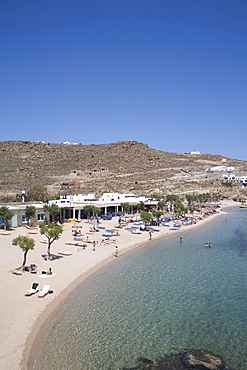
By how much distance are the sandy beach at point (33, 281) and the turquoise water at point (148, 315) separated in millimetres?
723

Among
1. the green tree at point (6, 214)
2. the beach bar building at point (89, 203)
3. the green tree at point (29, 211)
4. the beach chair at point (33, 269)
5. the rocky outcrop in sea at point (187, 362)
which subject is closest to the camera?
the rocky outcrop in sea at point (187, 362)

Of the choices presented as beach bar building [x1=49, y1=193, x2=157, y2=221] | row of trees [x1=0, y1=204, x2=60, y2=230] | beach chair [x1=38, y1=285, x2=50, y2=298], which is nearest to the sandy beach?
beach chair [x1=38, y1=285, x2=50, y2=298]

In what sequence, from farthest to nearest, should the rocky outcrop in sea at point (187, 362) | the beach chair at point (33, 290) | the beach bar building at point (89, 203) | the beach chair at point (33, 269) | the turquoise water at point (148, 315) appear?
the beach bar building at point (89, 203), the beach chair at point (33, 269), the beach chair at point (33, 290), the turquoise water at point (148, 315), the rocky outcrop in sea at point (187, 362)

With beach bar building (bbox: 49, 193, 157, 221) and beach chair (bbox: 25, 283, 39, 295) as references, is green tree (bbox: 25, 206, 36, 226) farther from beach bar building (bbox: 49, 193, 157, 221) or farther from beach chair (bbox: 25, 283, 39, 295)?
beach chair (bbox: 25, 283, 39, 295)

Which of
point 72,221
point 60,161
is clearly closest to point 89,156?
point 60,161

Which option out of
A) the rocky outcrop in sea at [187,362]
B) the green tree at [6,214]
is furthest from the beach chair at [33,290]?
the green tree at [6,214]

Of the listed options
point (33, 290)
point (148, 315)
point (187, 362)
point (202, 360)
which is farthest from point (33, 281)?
point (202, 360)

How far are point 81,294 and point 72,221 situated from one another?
26739mm

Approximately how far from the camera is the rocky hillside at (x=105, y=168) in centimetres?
9962

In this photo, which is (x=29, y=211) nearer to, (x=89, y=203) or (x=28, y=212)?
(x=28, y=212)

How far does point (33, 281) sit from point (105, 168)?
366ft

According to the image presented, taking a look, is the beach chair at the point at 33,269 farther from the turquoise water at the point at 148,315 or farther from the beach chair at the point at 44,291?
the turquoise water at the point at 148,315

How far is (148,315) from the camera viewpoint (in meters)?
15.9

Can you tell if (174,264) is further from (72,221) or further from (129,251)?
(72,221)
